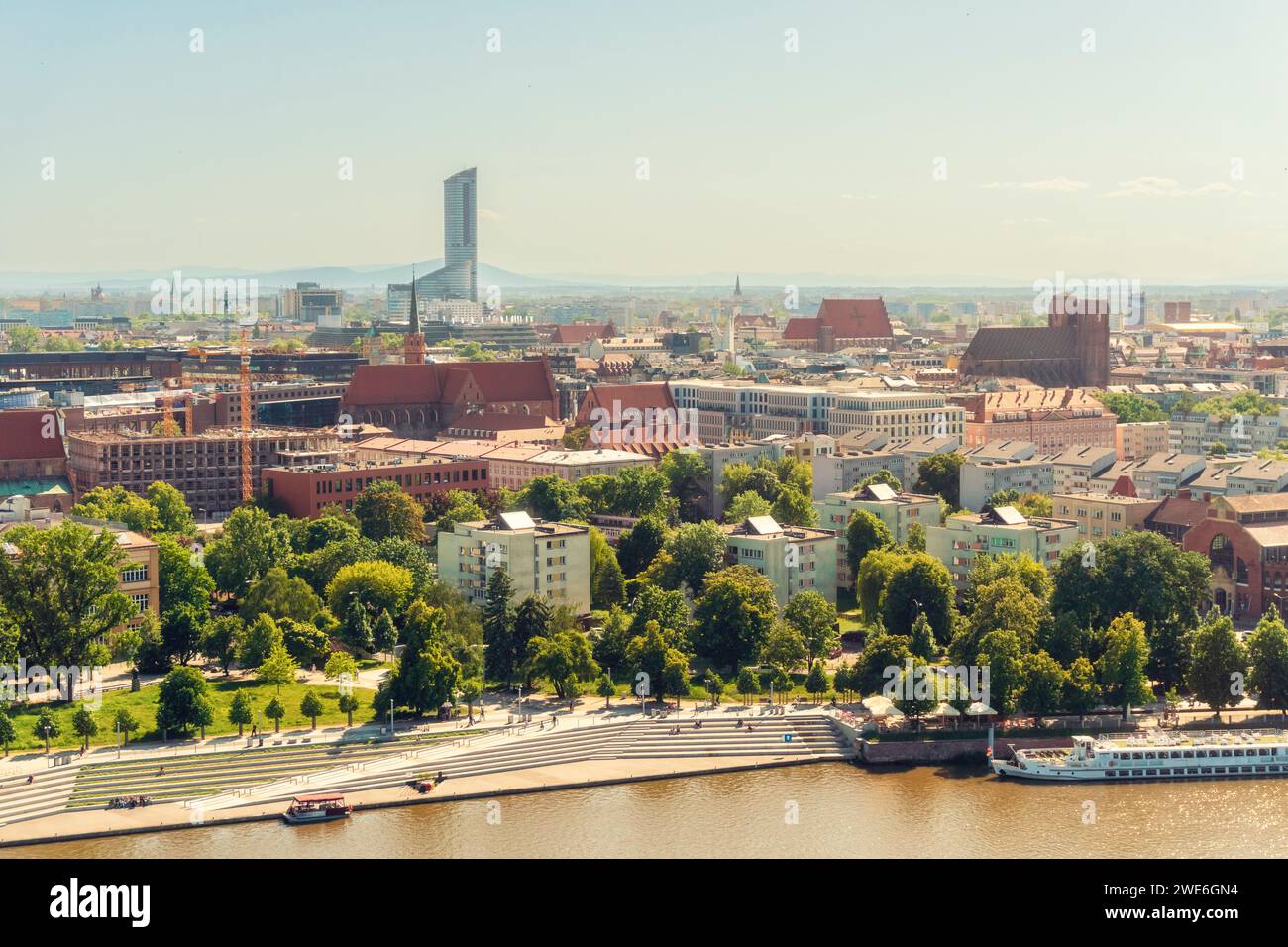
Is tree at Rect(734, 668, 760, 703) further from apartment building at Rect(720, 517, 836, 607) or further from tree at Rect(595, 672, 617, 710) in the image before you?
apartment building at Rect(720, 517, 836, 607)

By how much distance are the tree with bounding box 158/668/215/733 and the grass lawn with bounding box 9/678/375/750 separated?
0.28 meters

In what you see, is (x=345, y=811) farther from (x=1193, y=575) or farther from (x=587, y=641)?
(x=1193, y=575)

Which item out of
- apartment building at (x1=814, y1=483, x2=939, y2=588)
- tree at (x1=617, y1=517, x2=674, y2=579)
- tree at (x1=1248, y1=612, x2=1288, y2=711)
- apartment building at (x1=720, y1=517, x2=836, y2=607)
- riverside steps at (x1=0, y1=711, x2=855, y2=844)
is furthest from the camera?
apartment building at (x1=814, y1=483, x2=939, y2=588)

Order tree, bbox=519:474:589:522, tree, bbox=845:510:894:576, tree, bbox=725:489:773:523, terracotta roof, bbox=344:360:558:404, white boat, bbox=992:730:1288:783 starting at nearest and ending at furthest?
white boat, bbox=992:730:1288:783, tree, bbox=845:510:894:576, tree, bbox=725:489:773:523, tree, bbox=519:474:589:522, terracotta roof, bbox=344:360:558:404

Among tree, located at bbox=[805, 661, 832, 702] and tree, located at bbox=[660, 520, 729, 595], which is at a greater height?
tree, located at bbox=[660, 520, 729, 595]

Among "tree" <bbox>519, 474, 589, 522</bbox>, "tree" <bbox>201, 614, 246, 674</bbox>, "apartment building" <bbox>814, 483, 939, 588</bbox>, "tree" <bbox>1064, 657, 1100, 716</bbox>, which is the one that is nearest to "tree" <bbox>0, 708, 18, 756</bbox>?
"tree" <bbox>201, 614, 246, 674</bbox>

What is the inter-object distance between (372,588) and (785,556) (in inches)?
328

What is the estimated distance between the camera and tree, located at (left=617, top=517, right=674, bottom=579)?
3788 centimetres

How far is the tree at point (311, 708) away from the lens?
26.5m

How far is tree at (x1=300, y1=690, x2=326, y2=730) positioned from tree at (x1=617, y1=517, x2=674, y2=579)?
471 inches

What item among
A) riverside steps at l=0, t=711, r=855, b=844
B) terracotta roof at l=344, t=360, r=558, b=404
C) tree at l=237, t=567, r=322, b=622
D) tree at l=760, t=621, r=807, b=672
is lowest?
riverside steps at l=0, t=711, r=855, b=844

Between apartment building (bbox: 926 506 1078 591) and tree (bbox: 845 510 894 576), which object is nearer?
apartment building (bbox: 926 506 1078 591)

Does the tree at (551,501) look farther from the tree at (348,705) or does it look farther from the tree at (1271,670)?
the tree at (1271,670)

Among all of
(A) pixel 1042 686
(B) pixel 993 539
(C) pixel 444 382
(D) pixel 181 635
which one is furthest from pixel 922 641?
(C) pixel 444 382
